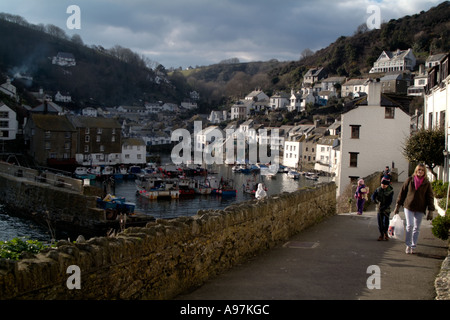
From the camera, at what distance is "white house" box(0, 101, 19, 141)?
79.1 metres

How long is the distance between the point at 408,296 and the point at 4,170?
54.1 metres

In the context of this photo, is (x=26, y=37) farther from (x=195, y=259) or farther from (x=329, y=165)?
(x=195, y=259)

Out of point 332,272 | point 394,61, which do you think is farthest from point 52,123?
point 394,61

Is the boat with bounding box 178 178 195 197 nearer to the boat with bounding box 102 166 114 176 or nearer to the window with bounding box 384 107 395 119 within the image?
the boat with bounding box 102 166 114 176

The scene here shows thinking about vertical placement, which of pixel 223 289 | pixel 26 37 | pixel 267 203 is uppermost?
pixel 26 37

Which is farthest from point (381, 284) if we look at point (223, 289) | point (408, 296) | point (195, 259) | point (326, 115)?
point (326, 115)

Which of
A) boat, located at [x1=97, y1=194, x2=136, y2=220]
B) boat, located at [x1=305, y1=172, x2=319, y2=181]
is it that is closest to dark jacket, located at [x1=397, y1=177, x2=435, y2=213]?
boat, located at [x1=97, y1=194, x2=136, y2=220]

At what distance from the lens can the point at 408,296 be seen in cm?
750

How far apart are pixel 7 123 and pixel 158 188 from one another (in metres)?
35.9

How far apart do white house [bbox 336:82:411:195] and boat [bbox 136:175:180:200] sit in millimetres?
30968

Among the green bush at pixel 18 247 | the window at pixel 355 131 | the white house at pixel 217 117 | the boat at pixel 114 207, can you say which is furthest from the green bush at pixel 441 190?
the white house at pixel 217 117

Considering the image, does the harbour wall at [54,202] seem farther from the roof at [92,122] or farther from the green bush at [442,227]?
the roof at [92,122]

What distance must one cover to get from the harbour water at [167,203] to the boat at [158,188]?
0.95 m

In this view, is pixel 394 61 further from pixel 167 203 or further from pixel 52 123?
pixel 167 203
